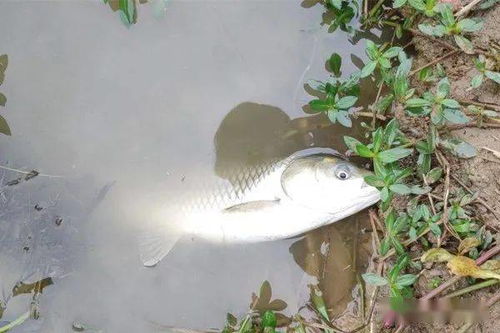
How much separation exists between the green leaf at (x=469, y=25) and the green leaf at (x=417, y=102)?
49 cm

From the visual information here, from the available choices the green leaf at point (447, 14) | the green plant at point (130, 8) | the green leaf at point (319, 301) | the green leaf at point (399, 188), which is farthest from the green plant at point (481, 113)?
the green plant at point (130, 8)

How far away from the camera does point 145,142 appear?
3.95 meters

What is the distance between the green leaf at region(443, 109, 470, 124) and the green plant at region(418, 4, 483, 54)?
40 centimetres

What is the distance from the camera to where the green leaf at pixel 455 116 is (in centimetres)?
312

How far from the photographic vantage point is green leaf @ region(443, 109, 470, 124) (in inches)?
123

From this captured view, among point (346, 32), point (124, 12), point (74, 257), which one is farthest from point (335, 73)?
point (74, 257)

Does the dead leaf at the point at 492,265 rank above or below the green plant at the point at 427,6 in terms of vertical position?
below

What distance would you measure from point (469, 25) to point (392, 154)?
2.90ft

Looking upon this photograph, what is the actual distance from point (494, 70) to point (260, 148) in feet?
5.16

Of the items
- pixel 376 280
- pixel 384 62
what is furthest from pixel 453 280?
pixel 384 62

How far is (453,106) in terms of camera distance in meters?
3.09

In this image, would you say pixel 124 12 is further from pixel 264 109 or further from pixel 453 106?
pixel 453 106

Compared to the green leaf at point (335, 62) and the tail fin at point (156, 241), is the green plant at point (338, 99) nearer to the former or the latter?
the green leaf at point (335, 62)

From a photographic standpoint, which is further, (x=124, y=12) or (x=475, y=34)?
(x=124, y=12)
